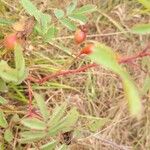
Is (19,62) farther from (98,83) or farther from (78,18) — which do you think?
(98,83)

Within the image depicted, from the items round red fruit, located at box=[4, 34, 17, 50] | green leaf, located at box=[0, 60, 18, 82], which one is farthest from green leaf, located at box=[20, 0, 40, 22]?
green leaf, located at box=[0, 60, 18, 82]

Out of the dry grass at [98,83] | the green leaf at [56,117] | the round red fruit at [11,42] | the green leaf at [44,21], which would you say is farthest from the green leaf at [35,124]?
the dry grass at [98,83]

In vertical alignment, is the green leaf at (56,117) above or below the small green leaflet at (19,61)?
below

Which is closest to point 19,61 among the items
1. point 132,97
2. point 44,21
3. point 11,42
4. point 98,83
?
point 11,42

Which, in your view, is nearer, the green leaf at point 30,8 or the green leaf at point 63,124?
the green leaf at point 63,124

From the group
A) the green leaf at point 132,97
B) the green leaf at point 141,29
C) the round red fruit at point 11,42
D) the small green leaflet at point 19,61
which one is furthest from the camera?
the round red fruit at point 11,42

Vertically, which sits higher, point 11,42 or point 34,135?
Answer: point 11,42

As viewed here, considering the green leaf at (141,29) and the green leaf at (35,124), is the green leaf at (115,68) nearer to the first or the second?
the green leaf at (141,29)
